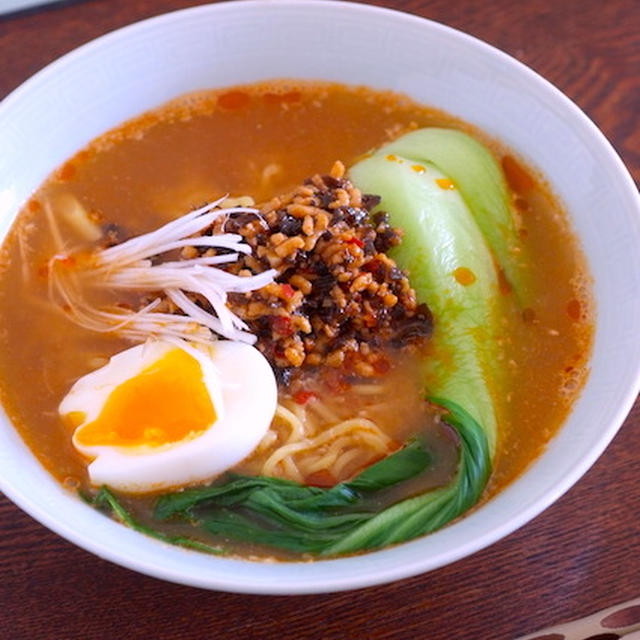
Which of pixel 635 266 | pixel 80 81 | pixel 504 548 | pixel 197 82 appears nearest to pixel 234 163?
pixel 197 82

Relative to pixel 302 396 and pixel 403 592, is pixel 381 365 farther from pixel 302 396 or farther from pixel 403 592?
pixel 403 592

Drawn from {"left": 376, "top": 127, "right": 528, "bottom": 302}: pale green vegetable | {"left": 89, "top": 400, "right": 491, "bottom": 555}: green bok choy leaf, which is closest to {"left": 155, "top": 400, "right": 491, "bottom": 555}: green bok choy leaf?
{"left": 89, "top": 400, "right": 491, "bottom": 555}: green bok choy leaf

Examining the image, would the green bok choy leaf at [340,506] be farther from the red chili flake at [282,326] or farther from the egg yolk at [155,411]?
the red chili flake at [282,326]

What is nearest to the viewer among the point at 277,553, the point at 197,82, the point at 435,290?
the point at 277,553

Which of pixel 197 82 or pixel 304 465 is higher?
pixel 197 82

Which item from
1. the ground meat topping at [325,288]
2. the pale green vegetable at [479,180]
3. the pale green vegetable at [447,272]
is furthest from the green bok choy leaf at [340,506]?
the pale green vegetable at [479,180]

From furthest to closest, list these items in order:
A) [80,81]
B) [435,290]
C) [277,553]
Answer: [80,81] → [435,290] → [277,553]

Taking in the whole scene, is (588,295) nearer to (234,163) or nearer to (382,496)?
(382,496)
